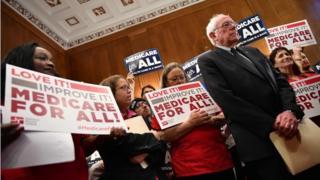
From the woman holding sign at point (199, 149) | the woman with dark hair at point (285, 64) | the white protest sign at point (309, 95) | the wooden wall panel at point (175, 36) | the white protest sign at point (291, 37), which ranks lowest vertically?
the woman holding sign at point (199, 149)

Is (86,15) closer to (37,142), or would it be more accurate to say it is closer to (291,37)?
(291,37)

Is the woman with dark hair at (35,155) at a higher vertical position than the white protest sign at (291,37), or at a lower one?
lower

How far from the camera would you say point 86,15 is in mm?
5879

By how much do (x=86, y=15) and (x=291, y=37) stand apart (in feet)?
13.0

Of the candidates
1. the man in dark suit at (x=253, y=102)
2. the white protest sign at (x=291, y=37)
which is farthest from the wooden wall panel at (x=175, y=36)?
the man in dark suit at (x=253, y=102)

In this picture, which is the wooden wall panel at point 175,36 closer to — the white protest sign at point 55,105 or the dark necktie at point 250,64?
the dark necktie at point 250,64

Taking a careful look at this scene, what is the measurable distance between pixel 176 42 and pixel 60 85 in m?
4.63

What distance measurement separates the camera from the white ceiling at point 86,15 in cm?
544

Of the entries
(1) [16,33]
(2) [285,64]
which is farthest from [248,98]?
(1) [16,33]

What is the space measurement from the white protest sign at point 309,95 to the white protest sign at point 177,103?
0.74 m

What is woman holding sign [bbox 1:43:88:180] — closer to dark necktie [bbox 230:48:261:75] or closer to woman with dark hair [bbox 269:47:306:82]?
dark necktie [bbox 230:48:261:75]

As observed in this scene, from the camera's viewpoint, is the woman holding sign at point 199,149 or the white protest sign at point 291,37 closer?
the woman holding sign at point 199,149

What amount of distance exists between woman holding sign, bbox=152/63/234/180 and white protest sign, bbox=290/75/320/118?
741mm

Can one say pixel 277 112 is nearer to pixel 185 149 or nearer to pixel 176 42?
pixel 185 149
